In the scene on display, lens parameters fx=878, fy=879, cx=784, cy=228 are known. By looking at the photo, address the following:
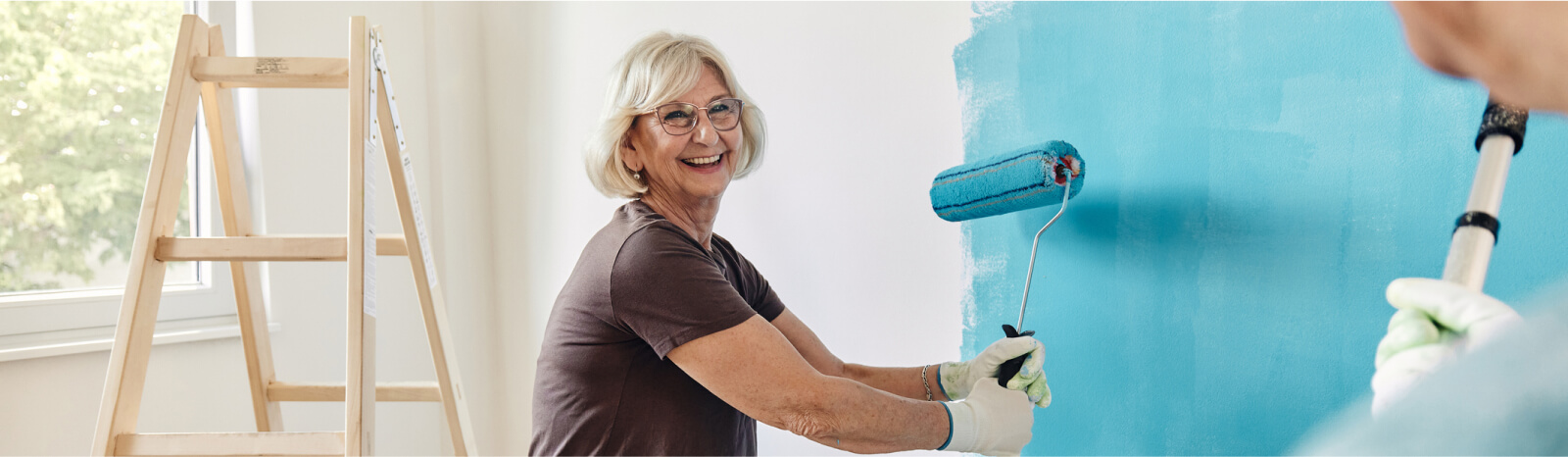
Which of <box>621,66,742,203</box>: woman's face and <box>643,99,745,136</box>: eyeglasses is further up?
<box>643,99,745,136</box>: eyeglasses

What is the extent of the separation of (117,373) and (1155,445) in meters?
1.45

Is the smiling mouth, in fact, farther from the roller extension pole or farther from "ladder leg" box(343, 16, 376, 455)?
the roller extension pole

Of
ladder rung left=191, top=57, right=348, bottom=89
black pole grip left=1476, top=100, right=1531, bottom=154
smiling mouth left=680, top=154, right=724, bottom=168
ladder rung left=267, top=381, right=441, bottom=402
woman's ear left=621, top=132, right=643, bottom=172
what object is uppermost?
ladder rung left=191, top=57, right=348, bottom=89

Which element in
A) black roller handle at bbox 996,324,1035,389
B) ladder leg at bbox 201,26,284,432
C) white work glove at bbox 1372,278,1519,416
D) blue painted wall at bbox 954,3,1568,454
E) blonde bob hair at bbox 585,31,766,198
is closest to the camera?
white work glove at bbox 1372,278,1519,416

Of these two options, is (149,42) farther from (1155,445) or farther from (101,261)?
(1155,445)

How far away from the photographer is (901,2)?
1.50m

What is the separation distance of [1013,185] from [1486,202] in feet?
1.93

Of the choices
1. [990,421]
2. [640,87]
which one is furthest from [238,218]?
[990,421]

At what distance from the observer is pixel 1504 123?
23.9 inches

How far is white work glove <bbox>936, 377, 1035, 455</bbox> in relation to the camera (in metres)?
1.17

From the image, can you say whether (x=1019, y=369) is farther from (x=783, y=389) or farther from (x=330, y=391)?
(x=330, y=391)

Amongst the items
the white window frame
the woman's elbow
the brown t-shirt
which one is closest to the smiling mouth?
the brown t-shirt

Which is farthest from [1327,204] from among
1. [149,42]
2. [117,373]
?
[149,42]

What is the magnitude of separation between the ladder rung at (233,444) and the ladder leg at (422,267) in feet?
1.14
